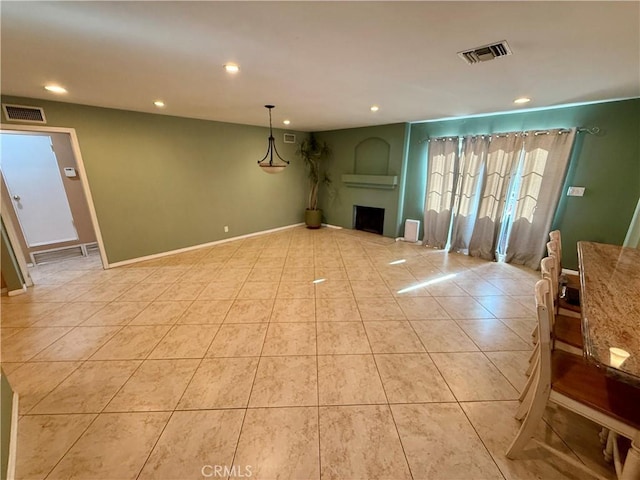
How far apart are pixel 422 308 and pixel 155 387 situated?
262cm

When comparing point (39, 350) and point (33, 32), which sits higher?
point (33, 32)

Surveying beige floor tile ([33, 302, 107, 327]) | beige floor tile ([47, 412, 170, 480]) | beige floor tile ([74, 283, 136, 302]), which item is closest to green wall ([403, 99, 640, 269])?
beige floor tile ([47, 412, 170, 480])

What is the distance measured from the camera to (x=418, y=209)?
518 centimetres

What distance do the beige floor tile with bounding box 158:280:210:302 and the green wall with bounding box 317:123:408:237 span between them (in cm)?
390

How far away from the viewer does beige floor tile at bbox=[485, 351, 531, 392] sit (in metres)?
1.86

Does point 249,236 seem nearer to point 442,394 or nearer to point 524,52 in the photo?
point 442,394

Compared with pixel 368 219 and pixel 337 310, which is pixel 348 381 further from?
pixel 368 219

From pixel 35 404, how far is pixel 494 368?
132 inches

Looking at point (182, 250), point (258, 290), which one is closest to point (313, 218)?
point (182, 250)

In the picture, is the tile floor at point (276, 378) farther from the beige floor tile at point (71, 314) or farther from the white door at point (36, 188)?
the white door at point (36, 188)

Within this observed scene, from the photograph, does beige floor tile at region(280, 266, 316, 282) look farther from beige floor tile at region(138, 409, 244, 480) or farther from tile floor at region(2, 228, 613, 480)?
beige floor tile at region(138, 409, 244, 480)

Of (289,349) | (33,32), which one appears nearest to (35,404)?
(289,349)

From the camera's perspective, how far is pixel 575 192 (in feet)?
11.3

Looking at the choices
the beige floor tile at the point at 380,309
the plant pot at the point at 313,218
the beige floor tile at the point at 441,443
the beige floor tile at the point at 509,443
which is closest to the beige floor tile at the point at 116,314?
the beige floor tile at the point at 380,309
